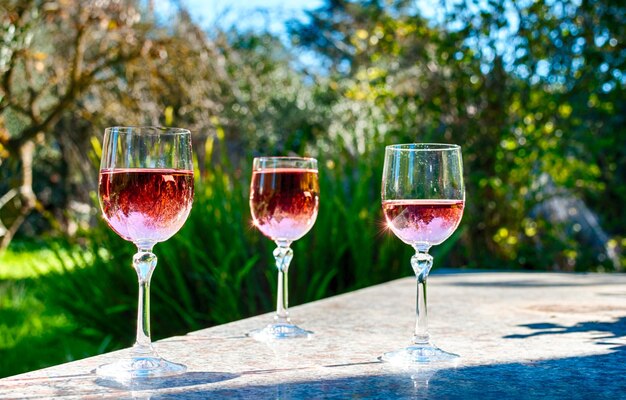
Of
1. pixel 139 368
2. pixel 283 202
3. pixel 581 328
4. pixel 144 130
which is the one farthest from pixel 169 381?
pixel 581 328

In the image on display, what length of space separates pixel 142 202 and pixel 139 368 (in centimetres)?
28

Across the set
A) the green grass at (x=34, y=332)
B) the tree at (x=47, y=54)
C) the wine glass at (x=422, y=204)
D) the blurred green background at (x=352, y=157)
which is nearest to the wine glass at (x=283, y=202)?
the wine glass at (x=422, y=204)

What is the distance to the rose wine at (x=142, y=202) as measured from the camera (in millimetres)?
1338

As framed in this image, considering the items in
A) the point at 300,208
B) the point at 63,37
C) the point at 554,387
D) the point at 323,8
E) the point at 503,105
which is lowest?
the point at 554,387

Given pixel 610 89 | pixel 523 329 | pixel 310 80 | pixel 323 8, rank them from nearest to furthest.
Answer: pixel 523 329, pixel 610 89, pixel 310 80, pixel 323 8

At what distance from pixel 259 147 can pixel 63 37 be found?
2543 mm

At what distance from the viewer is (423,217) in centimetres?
143

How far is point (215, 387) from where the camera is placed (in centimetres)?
117

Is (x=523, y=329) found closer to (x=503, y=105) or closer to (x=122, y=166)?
(x=122, y=166)

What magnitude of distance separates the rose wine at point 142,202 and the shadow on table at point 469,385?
33 centimetres

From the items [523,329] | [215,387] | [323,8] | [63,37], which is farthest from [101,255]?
[323,8]

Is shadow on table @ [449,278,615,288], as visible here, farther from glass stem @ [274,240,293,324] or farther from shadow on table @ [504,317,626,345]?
glass stem @ [274,240,293,324]

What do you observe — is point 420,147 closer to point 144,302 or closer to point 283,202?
point 283,202

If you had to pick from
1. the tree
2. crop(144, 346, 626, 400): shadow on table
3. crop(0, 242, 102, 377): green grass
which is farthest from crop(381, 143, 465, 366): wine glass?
the tree
